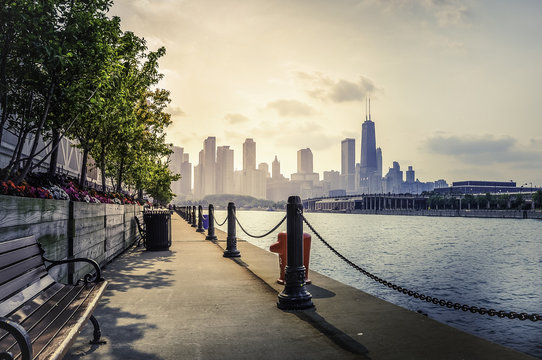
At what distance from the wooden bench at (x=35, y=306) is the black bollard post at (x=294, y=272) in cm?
265

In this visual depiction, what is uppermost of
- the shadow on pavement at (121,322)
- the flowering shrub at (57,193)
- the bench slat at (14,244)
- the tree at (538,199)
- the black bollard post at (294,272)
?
the tree at (538,199)

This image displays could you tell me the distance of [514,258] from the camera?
26.5 meters

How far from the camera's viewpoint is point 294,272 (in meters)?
6.18

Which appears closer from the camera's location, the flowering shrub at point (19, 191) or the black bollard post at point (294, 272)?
the flowering shrub at point (19, 191)

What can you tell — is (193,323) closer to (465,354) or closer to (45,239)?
(45,239)

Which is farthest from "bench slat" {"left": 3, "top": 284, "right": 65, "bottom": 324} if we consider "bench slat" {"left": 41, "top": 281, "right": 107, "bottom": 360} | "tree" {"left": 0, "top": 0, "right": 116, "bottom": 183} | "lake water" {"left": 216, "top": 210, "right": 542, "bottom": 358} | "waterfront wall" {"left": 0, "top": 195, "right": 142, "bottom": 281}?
"lake water" {"left": 216, "top": 210, "right": 542, "bottom": 358}

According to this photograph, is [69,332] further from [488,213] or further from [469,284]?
[488,213]

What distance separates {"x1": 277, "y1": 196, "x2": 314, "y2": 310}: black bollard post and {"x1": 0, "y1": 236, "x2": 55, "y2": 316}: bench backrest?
10.4ft

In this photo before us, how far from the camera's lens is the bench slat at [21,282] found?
336 centimetres

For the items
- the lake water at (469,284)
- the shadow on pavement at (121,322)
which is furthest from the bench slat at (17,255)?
the lake water at (469,284)

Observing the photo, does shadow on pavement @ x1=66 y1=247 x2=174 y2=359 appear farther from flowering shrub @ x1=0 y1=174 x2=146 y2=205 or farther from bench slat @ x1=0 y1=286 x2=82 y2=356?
flowering shrub @ x1=0 y1=174 x2=146 y2=205

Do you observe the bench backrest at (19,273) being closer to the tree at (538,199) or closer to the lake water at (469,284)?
the lake water at (469,284)

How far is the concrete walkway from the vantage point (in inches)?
168

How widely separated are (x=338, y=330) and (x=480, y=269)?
18.6 metres
